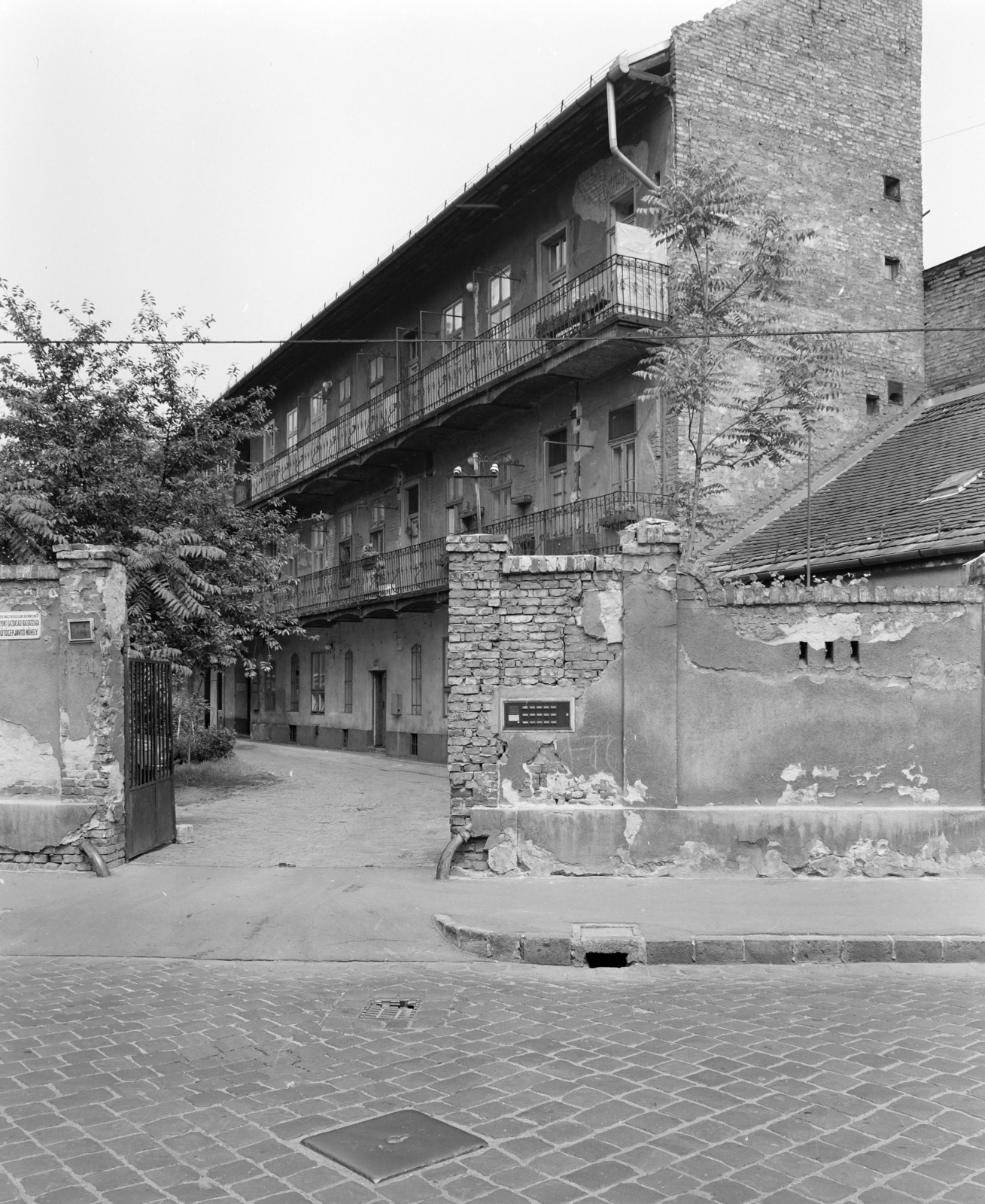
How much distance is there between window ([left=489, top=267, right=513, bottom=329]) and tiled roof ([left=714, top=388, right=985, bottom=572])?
8055 millimetres

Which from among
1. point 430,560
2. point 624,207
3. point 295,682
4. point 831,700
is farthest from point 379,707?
point 831,700

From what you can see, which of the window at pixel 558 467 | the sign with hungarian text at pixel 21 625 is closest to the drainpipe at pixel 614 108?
the window at pixel 558 467

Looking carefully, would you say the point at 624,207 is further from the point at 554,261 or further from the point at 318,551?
the point at 318,551

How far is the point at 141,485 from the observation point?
15.9 metres

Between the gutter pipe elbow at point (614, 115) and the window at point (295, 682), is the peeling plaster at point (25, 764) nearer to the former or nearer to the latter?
the gutter pipe elbow at point (614, 115)

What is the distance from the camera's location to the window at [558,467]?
784 inches

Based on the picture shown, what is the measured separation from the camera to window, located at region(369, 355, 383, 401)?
27453mm

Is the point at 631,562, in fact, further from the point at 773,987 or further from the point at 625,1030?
the point at 625,1030

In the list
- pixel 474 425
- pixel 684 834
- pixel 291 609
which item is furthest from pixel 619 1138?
pixel 291 609

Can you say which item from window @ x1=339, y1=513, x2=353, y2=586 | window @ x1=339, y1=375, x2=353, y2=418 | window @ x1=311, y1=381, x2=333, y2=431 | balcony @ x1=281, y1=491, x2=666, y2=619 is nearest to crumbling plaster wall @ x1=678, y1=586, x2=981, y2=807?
balcony @ x1=281, y1=491, x2=666, y2=619

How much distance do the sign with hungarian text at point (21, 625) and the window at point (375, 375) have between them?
Answer: 706 inches

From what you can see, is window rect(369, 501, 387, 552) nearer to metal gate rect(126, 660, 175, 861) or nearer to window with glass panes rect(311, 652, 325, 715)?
window with glass panes rect(311, 652, 325, 715)

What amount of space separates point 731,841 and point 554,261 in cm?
1435

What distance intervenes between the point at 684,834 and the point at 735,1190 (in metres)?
5.60
